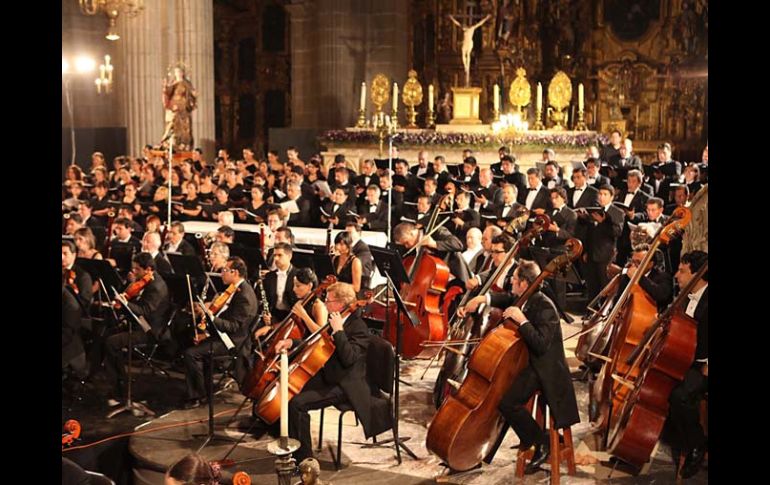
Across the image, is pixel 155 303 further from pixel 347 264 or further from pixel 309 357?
pixel 309 357

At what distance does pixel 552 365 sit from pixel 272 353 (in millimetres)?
2149

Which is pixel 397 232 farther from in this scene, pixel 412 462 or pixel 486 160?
pixel 486 160

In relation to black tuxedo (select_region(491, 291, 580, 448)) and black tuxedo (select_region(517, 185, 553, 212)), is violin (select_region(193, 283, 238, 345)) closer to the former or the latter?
black tuxedo (select_region(491, 291, 580, 448))

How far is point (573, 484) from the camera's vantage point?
650 cm

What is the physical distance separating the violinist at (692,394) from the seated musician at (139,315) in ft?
14.4

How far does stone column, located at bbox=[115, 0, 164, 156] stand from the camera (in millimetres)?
21969

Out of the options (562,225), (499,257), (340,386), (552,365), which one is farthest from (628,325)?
(562,225)

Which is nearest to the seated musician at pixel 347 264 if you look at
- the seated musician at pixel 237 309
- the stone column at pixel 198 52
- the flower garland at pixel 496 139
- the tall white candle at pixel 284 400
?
the seated musician at pixel 237 309

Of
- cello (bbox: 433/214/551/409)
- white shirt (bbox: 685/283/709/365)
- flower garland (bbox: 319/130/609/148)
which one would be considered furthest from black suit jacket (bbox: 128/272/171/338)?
flower garland (bbox: 319/130/609/148)

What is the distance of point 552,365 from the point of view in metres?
6.15

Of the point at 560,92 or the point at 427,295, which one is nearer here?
the point at 427,295

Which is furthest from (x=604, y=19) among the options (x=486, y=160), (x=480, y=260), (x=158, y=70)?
(x=480, y=260)

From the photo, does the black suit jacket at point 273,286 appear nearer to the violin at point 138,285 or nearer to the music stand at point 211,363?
the music stand at point 211,363
